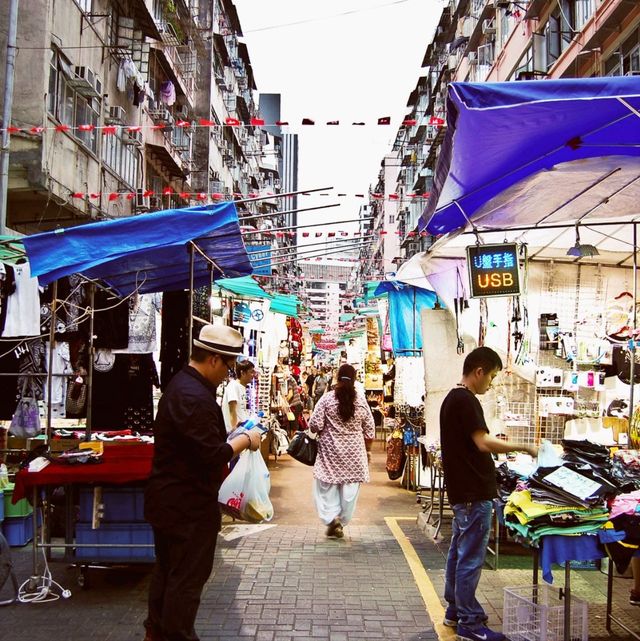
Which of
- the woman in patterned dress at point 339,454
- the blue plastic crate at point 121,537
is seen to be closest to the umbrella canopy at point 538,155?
the woman in patterned dress at point 339,454

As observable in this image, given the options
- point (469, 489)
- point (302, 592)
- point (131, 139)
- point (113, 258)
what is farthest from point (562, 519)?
point (131, 139)

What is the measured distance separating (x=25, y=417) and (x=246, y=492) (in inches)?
132

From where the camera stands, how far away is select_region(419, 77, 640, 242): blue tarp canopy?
442 cm

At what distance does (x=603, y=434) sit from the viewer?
27.2ft

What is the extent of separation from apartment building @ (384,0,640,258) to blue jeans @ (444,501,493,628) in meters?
2.95

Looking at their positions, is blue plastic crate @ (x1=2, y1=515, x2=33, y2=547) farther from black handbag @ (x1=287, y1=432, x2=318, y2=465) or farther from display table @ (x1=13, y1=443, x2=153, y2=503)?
black handbag @ (x1=287, y1=432, x2=318, y2=465)

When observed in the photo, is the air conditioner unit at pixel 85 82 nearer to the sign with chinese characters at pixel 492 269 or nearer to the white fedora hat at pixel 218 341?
the sign with chinese characters at pixel 492 269

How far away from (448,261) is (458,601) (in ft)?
15.3

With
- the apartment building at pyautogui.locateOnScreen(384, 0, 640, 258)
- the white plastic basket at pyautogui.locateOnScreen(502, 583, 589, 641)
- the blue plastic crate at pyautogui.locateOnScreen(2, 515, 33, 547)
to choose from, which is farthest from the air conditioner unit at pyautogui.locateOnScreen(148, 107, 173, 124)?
the white plastic basket at pyautogui.locateOnScreen(502, 583, 589, 641)

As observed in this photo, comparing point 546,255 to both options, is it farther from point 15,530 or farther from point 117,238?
point 15,530

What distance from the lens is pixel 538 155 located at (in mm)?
5371

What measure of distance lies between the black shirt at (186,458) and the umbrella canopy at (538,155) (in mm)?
2411

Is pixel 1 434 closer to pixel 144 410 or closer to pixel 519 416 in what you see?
pixel 144 410

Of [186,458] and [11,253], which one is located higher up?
[11,253]
